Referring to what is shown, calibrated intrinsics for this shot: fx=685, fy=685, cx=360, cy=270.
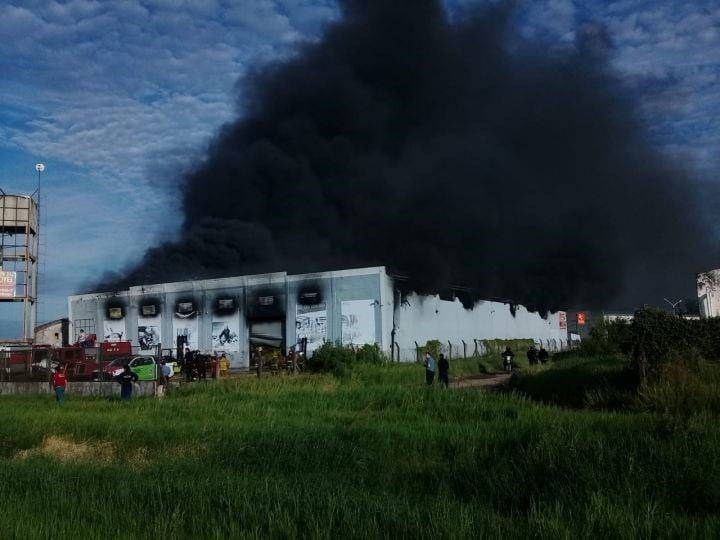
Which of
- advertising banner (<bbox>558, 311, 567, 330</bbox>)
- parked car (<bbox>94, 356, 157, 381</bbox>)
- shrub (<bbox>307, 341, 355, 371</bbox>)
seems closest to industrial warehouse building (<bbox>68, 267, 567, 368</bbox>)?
shrub (<bbox>307, 341, 355, 371</bbox>)

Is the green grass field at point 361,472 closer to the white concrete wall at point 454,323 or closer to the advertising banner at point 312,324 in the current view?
the white concrete wall at point 454,323

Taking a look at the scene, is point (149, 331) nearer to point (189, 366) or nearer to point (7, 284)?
point (7, 284)

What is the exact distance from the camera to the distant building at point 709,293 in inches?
1262

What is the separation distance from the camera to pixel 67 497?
836 centimetres

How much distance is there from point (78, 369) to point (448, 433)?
19751mm

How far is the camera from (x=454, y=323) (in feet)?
153

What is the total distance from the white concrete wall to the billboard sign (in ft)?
93.9

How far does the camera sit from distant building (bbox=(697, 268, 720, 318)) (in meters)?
32.1

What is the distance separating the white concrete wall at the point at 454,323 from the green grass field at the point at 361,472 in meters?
22.5

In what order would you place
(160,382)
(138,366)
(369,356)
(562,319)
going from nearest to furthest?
(160,382) < (138,366) < (369,356) < (562,319)

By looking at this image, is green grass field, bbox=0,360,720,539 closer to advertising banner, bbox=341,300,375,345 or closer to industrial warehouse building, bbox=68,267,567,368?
advertising banner, bbox=341,300,375,345

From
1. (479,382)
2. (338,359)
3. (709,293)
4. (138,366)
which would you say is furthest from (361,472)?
(709,293)

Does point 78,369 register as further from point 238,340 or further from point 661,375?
point 661,375

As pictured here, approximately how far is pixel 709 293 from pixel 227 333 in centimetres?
2868
